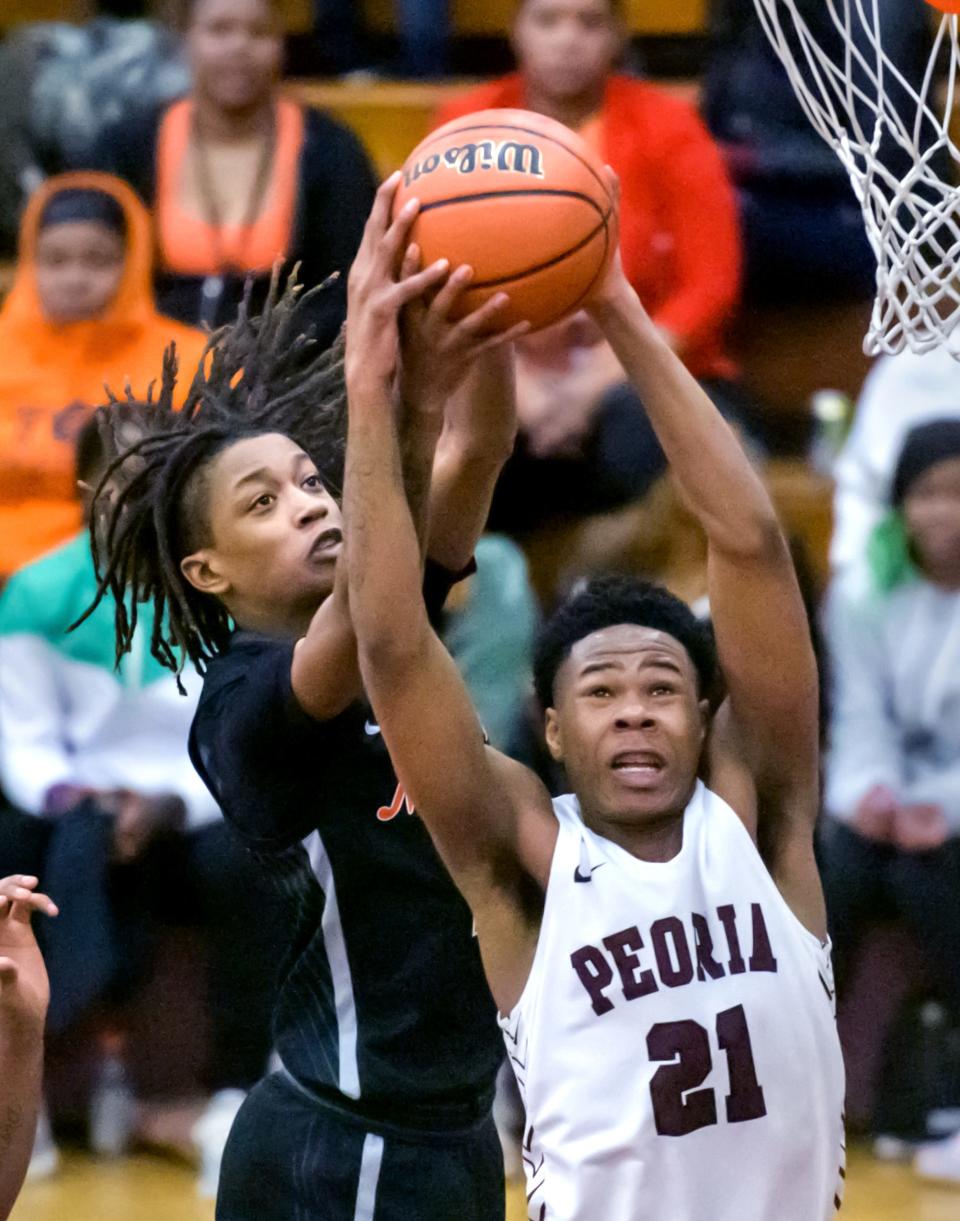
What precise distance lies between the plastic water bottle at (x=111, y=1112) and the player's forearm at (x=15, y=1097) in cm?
226

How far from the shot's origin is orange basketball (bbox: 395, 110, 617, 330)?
8.52 ft

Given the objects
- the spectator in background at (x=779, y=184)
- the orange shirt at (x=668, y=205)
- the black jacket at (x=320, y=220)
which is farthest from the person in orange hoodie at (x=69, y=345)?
the spectator in background at (x=779, y=184)

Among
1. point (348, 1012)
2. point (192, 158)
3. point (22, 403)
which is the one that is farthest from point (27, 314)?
point (348, 1012)

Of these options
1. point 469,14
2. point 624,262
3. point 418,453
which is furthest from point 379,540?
point 469,14

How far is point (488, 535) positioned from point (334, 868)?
243 cm

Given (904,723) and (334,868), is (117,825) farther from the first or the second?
(334,868)

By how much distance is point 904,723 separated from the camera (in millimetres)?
5145

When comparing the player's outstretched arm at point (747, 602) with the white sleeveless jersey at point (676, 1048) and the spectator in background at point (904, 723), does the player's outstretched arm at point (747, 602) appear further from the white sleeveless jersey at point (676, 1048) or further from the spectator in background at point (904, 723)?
the spectator in background at point (904, 723)

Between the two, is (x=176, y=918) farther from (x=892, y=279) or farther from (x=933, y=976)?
(x=892, y=279)

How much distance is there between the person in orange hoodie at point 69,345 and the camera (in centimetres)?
560

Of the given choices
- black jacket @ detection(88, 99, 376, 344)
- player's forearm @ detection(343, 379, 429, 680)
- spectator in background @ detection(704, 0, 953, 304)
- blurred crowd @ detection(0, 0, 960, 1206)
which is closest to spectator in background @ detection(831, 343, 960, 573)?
blurred crowd @ detection(0, 0, 960, 1206)

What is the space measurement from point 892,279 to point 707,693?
88 centimetres

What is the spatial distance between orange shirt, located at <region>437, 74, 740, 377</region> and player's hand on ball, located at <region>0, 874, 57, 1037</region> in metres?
3.09

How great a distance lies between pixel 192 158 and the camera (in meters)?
5.88
